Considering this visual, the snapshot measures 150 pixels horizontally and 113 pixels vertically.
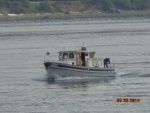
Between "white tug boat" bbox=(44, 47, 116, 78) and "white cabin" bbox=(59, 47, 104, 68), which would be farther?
"white cabin" bbox=(59, 47, 104, 68)

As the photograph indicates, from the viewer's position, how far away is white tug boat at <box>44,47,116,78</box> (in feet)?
289

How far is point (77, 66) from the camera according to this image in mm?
88125

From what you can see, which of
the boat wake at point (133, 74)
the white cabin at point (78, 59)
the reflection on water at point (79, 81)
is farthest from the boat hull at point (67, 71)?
the boat wake at point (133, 74)

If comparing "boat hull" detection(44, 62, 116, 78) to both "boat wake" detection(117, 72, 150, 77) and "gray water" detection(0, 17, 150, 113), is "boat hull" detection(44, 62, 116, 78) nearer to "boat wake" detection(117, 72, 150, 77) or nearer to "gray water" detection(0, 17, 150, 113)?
"gray water" detection(0, 17, 150, 113)

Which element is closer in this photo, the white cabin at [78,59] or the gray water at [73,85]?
the gray water at [73,85]

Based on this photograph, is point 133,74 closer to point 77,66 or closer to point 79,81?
point 77,66

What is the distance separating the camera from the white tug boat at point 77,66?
87938 millimetres

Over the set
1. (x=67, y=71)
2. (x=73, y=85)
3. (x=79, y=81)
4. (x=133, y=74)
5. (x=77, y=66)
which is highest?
(x=77, y=66)

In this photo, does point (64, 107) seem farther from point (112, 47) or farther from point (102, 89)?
point (112, 47)
